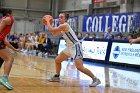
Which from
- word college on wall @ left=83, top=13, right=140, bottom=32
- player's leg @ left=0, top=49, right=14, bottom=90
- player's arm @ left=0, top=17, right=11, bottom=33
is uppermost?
player's arm @ left=0, top=17, right=11, bottom=33

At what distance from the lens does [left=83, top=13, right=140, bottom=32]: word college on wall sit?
18516 millimetres

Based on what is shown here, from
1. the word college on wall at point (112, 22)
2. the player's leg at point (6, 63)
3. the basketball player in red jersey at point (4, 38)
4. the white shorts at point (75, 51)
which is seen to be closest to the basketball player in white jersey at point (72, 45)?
the white shorts at point (75, 51)

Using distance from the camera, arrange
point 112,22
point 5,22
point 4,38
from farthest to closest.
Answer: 1. point 112,22
2. point 4,38
3. point 5,22

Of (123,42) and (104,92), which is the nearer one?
(104,92)

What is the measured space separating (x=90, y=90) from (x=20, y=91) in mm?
1562

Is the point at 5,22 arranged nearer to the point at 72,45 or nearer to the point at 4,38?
the point at 4,38

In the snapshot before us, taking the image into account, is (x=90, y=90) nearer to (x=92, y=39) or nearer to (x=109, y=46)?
(x=109, y=46)

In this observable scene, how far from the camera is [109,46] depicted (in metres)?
15.7

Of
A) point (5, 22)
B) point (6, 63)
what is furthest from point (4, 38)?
point (6, 63)

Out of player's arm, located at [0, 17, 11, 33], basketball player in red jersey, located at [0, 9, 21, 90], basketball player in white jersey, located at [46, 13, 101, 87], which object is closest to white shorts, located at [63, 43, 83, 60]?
basketball player in white jersey, located at [46, 13, 101, 87]

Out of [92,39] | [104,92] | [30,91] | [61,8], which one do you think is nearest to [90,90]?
[104,92]

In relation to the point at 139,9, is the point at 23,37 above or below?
below

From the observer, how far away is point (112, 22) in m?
20.5

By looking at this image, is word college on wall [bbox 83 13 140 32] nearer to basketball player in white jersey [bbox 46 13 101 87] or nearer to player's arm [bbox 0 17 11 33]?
basketball player in white jersey [bbox 46 13 101 87]
